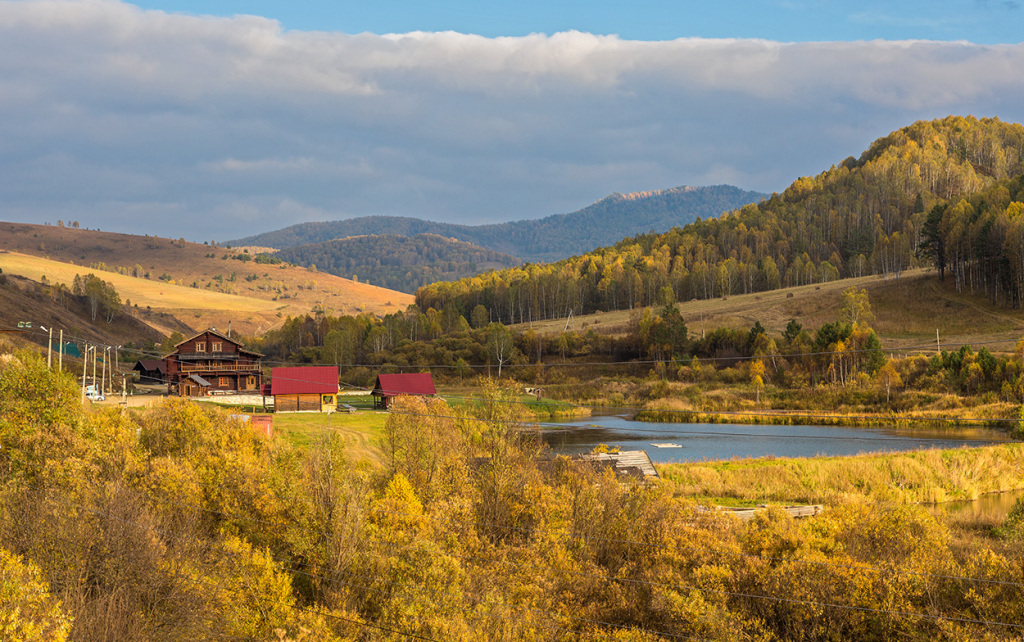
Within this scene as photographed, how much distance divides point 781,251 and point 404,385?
420 feet

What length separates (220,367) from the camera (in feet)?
267

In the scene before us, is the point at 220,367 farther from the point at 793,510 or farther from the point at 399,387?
the point at 793,510

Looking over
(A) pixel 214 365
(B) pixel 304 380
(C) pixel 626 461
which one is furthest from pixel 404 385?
(C) pixel 626 461

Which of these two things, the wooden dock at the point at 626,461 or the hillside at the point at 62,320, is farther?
the hillside at the point at 62,320

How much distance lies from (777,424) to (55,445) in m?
58.1

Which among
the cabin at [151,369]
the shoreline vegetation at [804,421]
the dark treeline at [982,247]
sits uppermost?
the dark treeline at [982,247]

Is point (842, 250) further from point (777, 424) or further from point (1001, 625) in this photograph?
point (1001, 625)

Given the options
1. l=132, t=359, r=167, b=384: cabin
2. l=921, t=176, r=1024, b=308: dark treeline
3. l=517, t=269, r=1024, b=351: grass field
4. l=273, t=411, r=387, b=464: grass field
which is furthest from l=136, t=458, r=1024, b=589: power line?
l=921, t=176, r=1024, b=308: dark treeline

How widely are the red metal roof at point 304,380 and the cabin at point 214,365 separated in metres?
16.3

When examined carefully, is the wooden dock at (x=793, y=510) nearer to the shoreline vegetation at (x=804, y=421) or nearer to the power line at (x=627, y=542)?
the power line at (x=627, y=542)

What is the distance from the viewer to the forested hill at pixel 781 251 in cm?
15138

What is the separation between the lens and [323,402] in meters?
65.6

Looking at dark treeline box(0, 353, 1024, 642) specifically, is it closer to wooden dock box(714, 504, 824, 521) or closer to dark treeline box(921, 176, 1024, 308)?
wooden dock box(714, 504, 824, 521)

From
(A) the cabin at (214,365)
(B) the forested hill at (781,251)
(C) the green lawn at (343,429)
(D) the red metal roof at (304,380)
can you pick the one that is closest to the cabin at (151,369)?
(A) the cabin at (214,365)
